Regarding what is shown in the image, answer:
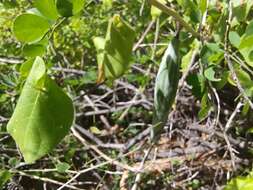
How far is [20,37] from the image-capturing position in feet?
2.70

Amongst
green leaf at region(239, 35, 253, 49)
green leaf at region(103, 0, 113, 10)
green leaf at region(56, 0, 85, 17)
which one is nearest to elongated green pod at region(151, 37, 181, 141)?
green leaf at region(239, 35, 253, 49)

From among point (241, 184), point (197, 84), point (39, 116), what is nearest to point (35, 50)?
point (39, 116)

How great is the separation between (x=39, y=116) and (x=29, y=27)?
0.15 metres

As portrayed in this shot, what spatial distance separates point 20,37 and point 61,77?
1271 millimetres

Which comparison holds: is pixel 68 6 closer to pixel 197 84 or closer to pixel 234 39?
pixel 234 39

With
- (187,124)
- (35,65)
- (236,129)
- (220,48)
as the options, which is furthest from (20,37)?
(187,124)

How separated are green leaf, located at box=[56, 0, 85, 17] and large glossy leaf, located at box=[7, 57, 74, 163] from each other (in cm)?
9

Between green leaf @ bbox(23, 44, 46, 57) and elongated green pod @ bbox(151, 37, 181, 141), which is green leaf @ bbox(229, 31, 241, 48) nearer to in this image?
elongated green pod @ bbox(151, 37, 181, 141)

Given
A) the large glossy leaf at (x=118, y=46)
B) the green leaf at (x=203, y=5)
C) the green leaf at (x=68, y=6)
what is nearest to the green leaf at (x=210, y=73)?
the green leaf at (x=203, y=5)

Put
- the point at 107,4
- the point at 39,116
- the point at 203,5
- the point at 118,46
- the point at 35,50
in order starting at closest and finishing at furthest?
the point at 39,116, the point at 35,50, the point at 118,46, the point at 203,5, the point at 107,4

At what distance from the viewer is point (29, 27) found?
32.2 inches

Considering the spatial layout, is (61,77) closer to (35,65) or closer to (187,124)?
(187,124)

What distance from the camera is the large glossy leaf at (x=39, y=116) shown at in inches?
28.8

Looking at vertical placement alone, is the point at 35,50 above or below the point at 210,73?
above
